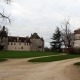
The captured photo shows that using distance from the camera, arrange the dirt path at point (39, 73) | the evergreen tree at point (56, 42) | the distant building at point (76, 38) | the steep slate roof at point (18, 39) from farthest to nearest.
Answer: the steep slate roof at point (18, 39) < the evergreen tree at point (56, 42) < the distant building at point (76, 38) < the dirt path at point (39, 73)

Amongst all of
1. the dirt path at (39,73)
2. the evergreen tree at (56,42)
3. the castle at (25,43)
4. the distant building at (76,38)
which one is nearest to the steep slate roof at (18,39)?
the castle at (25,43)

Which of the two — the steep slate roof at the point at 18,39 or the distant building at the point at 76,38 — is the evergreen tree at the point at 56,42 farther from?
the steep slate roof at the point at 18,39

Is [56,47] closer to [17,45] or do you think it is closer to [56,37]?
[56,37]

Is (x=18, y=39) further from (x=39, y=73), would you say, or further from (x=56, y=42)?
(x=39, y=73)

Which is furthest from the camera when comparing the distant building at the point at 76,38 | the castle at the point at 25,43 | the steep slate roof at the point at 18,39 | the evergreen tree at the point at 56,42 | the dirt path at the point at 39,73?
the steep slate roof at the point at 18,39

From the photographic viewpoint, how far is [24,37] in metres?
147

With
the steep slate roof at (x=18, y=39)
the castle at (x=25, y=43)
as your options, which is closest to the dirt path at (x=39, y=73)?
the castle at (x=25, y=43)

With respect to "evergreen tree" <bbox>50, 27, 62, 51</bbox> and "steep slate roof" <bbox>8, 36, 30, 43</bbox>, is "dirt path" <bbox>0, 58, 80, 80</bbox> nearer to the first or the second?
"evergreen tree" <bbox>50, 27, 62, 51</bbox>

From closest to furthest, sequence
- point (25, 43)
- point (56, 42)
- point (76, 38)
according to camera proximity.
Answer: point (76, 38) → point (56, 42) → point (25, 43)

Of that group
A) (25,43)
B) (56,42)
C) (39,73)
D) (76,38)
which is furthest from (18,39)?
(39,73)

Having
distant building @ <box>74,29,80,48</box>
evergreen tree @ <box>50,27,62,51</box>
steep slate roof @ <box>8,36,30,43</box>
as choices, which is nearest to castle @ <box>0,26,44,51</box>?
steep slate roof @ <box>8,36,30,43</box>

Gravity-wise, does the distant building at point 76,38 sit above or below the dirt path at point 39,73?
above

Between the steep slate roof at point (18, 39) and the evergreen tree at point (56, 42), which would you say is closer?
the evergreen tree at point (56, 42)

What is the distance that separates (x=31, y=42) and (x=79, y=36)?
41.8m
